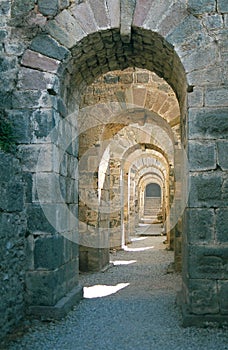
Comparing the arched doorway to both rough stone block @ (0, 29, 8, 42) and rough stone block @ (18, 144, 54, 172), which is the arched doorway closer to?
rough stone block @ (18, 144, 54, 172)

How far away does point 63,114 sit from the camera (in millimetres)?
4711

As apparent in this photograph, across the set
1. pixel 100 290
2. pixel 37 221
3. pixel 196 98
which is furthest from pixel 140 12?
pixel 100 290

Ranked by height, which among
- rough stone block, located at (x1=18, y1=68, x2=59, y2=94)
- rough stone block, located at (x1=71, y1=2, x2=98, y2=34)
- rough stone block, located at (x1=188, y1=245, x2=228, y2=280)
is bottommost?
rough stone block, located at (x1=188, y1=245, x2=228, y2=280)

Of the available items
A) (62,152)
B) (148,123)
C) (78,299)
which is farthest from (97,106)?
(78,299)

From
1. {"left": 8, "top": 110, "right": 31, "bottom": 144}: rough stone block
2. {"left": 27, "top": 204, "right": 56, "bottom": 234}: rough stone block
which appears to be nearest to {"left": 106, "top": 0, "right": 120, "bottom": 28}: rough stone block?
{"left": 8, "top": 110, "right": 31, "bottom": 144}: rough stone block

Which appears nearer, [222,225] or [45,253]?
[222,225]

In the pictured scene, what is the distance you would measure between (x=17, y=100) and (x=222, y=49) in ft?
7.17

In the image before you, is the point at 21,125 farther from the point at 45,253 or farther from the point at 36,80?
the point at 45,253

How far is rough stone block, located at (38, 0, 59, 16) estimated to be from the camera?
4.34 m

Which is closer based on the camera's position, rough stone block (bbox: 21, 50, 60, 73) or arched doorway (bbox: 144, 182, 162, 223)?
rough stone block (bbox: 21, 50, 60, 73)

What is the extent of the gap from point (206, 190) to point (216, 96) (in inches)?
37.5

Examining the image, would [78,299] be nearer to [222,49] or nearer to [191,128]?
[191,128]

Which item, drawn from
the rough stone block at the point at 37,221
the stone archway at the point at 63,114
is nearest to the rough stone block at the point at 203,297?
the stone archway at the point at 63,114

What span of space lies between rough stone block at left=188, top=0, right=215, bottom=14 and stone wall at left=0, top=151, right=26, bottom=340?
94.4 inches
